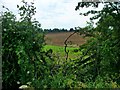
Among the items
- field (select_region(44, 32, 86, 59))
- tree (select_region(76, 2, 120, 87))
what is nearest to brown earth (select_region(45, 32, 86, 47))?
field (select_region(44, 32, 86, 59))

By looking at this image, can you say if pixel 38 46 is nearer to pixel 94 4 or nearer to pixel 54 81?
pixel 54 81

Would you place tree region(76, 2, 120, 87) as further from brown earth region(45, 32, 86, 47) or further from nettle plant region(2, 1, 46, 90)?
nettle plant region(2, 1, 46, 90)

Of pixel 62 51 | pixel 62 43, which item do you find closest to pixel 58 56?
pixel 62 51

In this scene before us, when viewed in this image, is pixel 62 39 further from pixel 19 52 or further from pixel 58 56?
pixel 19 52

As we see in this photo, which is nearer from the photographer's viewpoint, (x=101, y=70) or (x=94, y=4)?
(x=101, y=70)

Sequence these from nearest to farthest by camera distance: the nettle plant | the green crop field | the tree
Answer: the nettle plant → the green crop field → the tree

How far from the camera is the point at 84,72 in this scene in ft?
25.9

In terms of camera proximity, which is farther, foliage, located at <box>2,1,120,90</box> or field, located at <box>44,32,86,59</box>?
field, located at <box>44,32,86,59</box>

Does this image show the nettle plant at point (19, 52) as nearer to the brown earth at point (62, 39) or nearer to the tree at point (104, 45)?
the brown earth at point (62, 39)

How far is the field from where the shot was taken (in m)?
7.82

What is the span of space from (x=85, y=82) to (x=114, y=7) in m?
1.91

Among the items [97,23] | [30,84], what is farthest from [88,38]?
[30,84]

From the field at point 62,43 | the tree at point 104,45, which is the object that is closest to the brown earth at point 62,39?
the field at point 62,43

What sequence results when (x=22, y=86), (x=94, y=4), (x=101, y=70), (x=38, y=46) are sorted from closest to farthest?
(x=22, y=86), (x=38, y=46), (x=101, y=70), (x=94, y=4)
